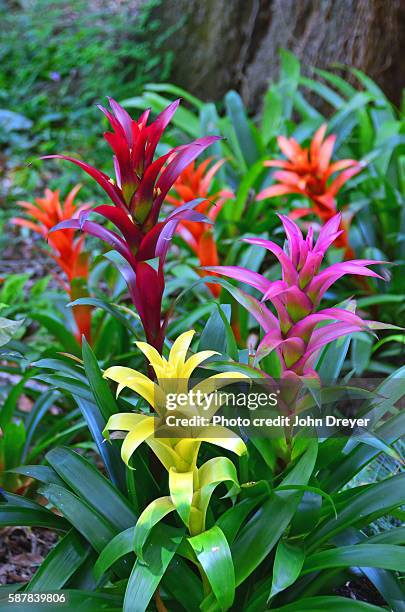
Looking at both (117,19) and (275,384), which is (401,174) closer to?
(275,384)

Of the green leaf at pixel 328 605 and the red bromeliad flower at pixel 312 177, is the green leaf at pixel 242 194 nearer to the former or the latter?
the red bromeliad flower at pixel 312 177

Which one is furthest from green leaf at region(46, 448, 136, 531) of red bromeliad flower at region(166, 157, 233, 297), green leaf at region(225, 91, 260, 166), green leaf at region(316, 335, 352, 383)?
green leaf at region(225, 91, 260, 166)

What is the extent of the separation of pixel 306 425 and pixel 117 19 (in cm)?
528

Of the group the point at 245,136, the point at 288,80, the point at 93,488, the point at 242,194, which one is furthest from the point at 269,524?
the point at 288,80

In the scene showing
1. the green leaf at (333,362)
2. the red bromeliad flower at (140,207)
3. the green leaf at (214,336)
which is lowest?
the green leaf at (333,362)

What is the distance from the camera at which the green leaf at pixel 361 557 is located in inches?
58.6

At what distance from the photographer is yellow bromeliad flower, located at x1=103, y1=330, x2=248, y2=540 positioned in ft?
4.95

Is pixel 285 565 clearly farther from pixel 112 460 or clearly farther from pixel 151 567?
pixel 112 460

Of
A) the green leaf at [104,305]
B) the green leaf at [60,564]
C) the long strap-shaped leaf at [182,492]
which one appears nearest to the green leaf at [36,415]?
the green leaf at [104,305]

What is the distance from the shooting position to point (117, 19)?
19.9 feet

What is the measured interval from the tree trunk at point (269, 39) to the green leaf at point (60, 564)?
3632 mm

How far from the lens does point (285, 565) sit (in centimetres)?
152

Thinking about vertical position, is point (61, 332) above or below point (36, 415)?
above

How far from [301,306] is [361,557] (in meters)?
0.56
